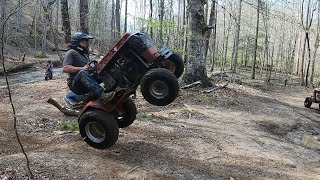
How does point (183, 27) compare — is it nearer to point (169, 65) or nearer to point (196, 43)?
point (196, 43)

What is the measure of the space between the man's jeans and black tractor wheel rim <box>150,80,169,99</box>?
2.93 ft

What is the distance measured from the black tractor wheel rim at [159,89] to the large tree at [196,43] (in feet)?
24.9

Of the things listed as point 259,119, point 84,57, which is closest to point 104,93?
point 84,57

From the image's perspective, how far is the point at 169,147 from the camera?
6.59m

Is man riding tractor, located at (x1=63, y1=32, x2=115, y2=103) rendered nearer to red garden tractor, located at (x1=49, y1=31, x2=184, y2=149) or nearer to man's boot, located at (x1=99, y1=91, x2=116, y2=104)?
man's boot, located at (x1=99, y1=91, x2=116, y2=104)

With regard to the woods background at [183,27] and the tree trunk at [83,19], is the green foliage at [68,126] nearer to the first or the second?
the woods background at [183,27]

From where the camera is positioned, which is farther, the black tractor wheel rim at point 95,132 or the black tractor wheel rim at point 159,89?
the black tractor wheel rim at point 95,132

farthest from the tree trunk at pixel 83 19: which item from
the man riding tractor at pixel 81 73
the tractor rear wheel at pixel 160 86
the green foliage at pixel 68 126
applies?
the tractor rear wheel at pixel 160 86

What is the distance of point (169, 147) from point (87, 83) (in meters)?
1.94

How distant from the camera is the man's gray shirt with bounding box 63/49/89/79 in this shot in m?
6.41

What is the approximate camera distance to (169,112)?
32.0ft

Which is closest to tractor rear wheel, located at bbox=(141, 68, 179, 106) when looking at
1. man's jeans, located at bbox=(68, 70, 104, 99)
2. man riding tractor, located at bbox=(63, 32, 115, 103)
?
man riding tractor, located at bbox=(63, 32, 115, 103)

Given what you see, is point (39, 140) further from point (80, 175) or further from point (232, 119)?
point (232, 119)

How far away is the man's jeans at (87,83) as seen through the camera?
5793 millimetres
